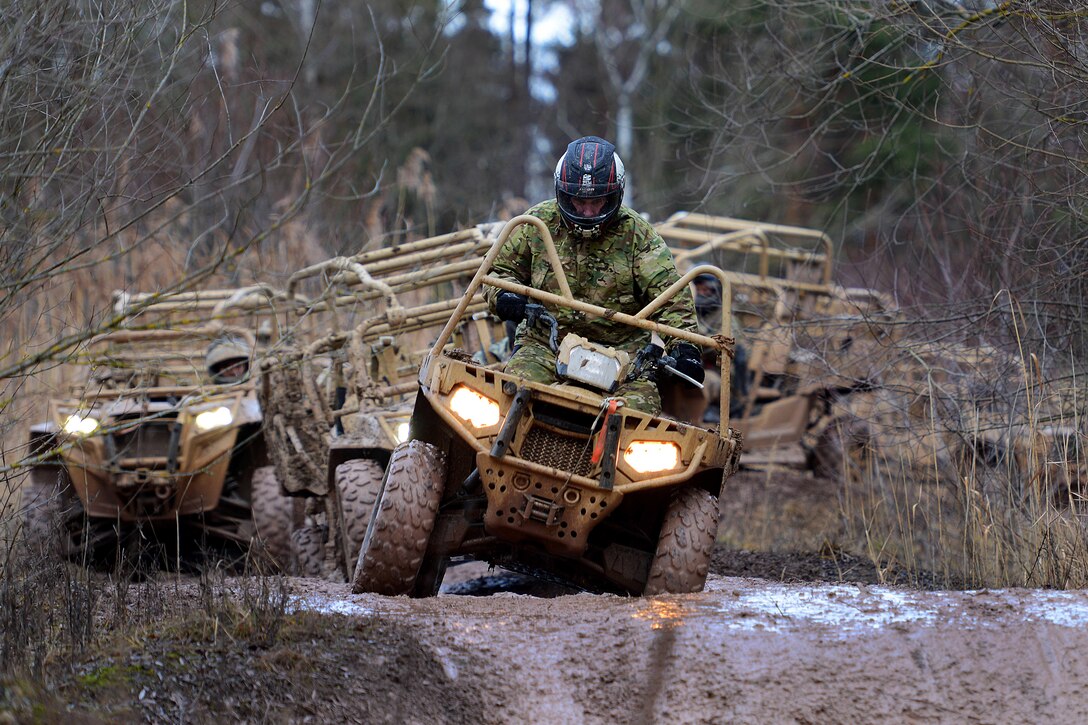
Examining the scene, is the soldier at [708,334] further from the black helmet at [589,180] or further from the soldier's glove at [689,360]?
the soldier's glove at [689,360]

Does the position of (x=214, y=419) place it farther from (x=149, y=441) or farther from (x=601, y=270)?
(x=601, y=270)

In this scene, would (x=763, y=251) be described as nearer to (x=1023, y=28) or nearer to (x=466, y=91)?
(x=1023, y=28)

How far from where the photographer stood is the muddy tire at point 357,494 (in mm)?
7086

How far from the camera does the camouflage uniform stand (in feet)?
22.0

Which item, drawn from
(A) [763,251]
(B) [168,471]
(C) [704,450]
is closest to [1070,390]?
(C) [704,450]

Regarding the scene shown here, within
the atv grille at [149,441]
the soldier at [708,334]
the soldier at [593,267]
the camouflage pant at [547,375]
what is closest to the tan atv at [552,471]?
the camouflage pant at [547,375]

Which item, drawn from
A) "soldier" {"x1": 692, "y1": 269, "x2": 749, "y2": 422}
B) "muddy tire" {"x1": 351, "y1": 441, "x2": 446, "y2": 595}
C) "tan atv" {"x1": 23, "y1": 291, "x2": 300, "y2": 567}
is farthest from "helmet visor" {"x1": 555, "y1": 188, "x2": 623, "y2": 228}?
"soldier" {"x1": 692, "y1": 269, "x2": 749, "y2": 422}

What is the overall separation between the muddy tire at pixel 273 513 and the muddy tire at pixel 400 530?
10.8 feet

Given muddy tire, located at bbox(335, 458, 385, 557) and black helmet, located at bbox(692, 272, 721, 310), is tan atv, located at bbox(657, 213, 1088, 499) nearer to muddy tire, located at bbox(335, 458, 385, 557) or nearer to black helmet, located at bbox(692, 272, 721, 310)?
black helmet, located at bbox(692, 272, 721, 310)

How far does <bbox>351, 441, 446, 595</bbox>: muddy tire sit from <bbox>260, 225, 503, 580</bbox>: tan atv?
1297mm

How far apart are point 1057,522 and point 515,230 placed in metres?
2.86

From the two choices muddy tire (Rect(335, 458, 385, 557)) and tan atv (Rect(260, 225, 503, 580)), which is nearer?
muddy tire (Rect(335, 458, 385, 557))

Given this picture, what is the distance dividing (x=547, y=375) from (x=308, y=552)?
9.09 feet

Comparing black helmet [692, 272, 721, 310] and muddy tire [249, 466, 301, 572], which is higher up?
black helmet [692, 272, 721, 310]
